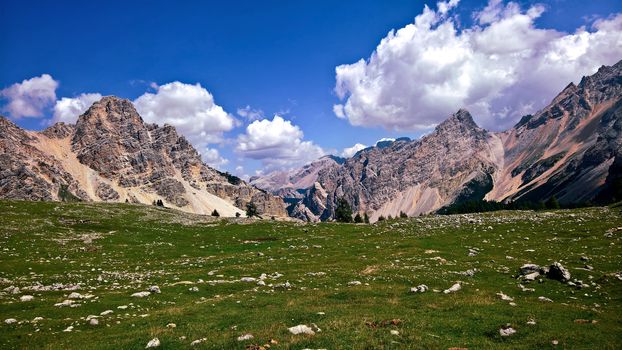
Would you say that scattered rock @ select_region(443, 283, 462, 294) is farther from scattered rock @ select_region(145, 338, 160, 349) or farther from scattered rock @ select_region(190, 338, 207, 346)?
scattered rock @ select_region(145, 338, 160, 349)

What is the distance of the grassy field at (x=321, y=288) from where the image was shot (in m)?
19.1

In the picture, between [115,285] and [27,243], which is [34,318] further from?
[27,243]

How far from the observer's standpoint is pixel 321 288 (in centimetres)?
3162

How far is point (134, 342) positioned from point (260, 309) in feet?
26.2

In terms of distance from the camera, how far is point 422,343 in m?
17.3

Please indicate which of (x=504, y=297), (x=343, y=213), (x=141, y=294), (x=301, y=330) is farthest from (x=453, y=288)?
(x=343, y=213)

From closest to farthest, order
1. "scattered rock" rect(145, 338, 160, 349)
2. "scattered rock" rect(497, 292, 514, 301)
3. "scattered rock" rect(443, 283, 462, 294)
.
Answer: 1. "scattered rock" rect(145, 338, 160, 349)
2. "scattered rock" rect(497, 292, 514, 301)
3. "scattered rock" rect(443, 283, 462, 294)

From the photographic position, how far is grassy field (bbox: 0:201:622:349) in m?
19.1

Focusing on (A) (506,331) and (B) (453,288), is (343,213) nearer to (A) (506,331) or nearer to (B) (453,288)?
(B) (453,288)

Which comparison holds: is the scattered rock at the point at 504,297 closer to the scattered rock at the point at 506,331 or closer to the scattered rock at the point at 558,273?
the scattered rock at the point at 558,273

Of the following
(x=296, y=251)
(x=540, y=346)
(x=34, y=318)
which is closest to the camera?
(x=540, y=346)

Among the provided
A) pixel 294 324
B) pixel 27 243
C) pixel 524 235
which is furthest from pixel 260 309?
pixel 27 243

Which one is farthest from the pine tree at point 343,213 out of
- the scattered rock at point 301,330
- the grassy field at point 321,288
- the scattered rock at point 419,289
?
the scattered rock at point 301,330

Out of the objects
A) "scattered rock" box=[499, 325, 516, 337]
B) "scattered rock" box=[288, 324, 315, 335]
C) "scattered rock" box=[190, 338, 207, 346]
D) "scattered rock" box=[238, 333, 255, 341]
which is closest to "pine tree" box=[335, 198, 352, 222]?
"scattered rock" box=[499, 325, 516, 337]
